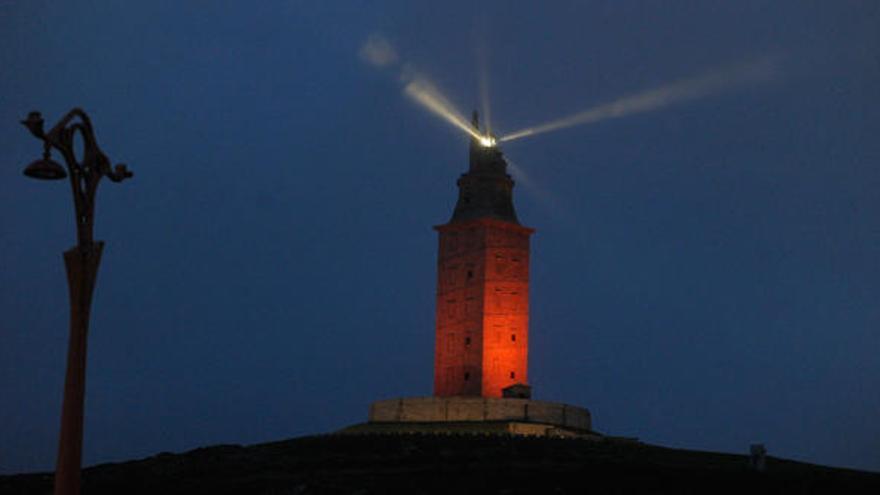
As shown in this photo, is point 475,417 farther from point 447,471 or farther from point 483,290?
point 447,471

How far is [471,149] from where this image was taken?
62.5m

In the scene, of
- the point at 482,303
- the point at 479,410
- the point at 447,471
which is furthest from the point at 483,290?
the point at 447,471

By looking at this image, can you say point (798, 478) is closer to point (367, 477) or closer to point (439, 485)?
point (439, 485)

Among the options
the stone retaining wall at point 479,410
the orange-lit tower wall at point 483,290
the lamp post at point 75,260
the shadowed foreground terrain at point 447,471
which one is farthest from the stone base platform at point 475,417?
the lamp post at point 75,260

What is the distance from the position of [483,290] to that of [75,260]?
132ft

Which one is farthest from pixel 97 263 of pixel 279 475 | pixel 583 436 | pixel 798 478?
pixel 583 436

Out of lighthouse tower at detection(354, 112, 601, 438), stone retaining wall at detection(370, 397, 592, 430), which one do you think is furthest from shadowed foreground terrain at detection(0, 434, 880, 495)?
lighthouse tower at detection(354, 112, 601, 438)

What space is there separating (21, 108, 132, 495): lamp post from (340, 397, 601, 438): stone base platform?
3260cm

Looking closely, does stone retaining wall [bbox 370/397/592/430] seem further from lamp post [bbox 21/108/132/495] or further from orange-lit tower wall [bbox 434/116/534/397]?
lamp post [bbox 21/108/132/495]

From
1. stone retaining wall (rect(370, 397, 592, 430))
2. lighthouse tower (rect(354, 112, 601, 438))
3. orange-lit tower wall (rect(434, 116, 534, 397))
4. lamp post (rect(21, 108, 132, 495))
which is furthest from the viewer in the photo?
orange-lit tower wall (rect(434, 116, 534, 397))

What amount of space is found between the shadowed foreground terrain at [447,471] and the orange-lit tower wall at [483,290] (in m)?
9.94

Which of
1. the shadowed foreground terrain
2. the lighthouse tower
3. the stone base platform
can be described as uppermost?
the lighthouse tower

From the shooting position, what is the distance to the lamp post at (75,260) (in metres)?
18.2

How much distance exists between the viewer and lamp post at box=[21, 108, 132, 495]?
18203mm
